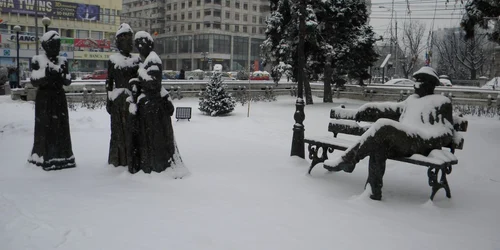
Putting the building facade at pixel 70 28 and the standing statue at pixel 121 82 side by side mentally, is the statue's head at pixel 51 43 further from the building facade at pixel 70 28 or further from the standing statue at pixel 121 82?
the building facade at pixel 70 28

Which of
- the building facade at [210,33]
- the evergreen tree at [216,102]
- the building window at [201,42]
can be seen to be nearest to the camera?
the evergreen tree at [216,102]

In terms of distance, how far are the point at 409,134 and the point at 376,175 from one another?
27.3 inches

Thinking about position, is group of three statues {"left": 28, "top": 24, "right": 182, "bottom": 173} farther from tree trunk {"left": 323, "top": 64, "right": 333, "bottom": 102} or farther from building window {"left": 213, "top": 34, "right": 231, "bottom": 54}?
building window {"left": 213, "top": 34, "right": 231, "bottom": 54}

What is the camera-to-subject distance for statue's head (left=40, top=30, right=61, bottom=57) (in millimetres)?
6402

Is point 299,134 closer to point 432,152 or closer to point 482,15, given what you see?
point 432,152

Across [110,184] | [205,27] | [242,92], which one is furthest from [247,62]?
[110,184]

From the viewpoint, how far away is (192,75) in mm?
47750

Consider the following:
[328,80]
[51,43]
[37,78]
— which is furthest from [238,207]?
[328,80]

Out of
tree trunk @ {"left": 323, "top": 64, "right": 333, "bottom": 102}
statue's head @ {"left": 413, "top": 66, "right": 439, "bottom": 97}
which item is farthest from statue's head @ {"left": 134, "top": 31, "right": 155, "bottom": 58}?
tree trunk @ {"left": 323, "top": 64, "right": 333, "bottom": 102}

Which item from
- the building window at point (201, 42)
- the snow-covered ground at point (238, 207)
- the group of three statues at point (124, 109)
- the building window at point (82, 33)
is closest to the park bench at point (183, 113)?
the snow-covered ground at point (238, 207)

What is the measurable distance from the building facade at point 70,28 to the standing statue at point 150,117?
47.9 m

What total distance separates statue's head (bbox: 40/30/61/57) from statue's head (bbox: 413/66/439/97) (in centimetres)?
556

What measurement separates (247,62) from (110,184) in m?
69.1

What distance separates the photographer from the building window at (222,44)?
6975 cm
